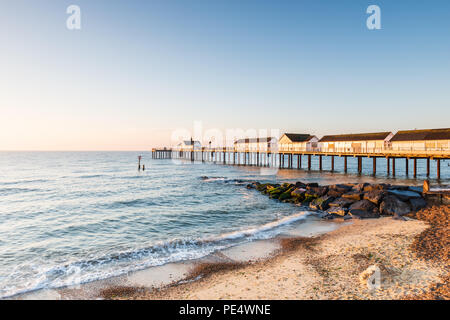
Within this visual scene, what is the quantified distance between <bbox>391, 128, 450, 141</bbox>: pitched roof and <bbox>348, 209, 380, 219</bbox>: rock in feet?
→ 81.0

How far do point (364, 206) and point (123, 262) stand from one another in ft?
50.8

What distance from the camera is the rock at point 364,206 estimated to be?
17812 mm

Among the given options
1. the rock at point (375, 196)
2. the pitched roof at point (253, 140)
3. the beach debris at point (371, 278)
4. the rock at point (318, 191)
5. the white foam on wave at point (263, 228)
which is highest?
the pitched roof at point (253, 140)

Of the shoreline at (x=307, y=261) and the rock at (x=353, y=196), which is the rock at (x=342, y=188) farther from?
the shoreline at (x=307, y=261)

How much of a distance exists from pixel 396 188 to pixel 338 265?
15827mm

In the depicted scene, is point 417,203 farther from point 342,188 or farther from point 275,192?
point 275,192

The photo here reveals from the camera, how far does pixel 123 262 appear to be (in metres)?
10.9

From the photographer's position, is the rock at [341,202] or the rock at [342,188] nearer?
the rock at [341,202]

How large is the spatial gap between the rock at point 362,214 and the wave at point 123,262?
5.98 meters

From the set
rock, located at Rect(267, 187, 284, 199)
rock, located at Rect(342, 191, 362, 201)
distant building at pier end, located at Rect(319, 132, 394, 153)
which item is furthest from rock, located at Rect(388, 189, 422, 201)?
distant building at pier end, located at Rect(319, 132, 394, 153)

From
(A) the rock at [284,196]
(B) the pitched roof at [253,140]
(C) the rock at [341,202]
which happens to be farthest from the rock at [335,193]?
(B) the pitched roof at [253,140]

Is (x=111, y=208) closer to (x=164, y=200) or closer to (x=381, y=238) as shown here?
(x=164, y=200)

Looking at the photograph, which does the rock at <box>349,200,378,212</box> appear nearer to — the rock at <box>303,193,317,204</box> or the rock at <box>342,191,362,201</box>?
the rock at <box>342,191,362,201</box>
